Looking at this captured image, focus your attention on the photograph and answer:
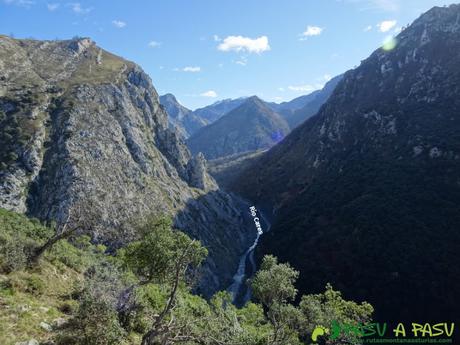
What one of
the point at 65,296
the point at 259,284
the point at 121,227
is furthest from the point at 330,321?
the point at 121,227

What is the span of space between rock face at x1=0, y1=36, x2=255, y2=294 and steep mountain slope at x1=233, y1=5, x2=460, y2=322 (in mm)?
30815

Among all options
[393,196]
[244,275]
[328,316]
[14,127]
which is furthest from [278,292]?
[14,127]

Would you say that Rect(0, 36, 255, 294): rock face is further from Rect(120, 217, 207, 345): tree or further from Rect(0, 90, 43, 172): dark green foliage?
Rect(120, 217, 207, 345): tree

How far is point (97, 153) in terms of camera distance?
111 m

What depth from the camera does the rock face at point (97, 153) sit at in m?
95.4

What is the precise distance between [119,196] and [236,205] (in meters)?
92.0

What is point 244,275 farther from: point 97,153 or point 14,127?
point 14,127

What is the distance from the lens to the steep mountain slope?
89062 mm

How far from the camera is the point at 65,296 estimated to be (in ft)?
82.7

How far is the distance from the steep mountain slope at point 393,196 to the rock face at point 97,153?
101 feet

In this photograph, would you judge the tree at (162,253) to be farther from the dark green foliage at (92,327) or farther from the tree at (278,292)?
the tree at (278,292)

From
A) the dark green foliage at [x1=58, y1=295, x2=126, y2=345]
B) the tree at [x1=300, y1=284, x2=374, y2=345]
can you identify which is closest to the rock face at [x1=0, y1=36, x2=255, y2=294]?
the tree at [x1=300, y1=284, x2=374, y2=345]

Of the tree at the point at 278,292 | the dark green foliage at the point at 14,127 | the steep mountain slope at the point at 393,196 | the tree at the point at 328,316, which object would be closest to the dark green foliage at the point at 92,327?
the tree at the point at 278,292

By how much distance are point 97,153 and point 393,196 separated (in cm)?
9386
